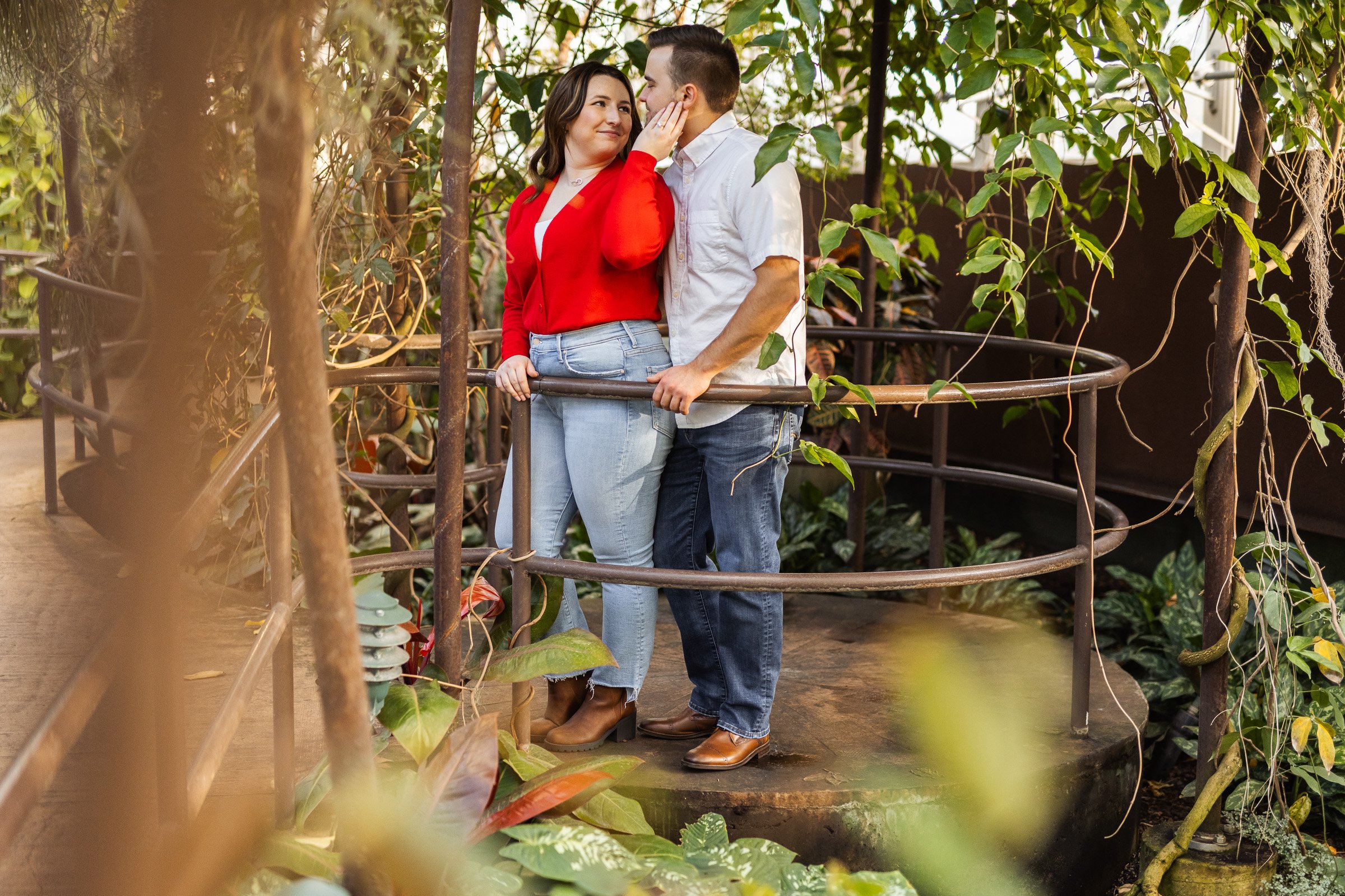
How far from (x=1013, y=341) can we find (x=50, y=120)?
2982 millimetres

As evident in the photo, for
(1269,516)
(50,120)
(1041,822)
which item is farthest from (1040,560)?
(50,120)

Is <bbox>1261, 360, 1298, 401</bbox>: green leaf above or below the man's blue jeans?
above

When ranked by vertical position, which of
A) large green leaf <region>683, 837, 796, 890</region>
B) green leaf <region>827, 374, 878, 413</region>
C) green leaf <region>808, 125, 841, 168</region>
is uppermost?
green leaf <region>808, 125, 841, 168</region>

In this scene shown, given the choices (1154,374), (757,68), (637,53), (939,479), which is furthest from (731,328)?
(1154,374)

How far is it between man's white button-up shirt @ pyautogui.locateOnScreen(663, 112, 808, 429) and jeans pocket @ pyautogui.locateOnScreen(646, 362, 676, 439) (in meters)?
0.05

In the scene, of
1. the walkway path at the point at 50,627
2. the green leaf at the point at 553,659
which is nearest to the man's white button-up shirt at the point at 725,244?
the green leaf at the point at 553,659

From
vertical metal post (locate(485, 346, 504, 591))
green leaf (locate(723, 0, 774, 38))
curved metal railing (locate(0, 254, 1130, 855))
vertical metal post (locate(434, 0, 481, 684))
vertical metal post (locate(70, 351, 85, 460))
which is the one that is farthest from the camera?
vertical metal post (locate(485, 346, 504, 591))

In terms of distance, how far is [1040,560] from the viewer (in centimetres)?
250

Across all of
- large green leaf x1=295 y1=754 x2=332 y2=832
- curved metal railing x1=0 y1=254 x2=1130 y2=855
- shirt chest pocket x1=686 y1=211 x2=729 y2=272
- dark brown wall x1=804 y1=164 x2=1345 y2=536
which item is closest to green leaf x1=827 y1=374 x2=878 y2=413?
curved metal railing x1=0 y1=254 x2=1130 y2=855

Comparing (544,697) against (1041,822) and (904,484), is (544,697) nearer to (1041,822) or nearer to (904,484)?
(1041,822)

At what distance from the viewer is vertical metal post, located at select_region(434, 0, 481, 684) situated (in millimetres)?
1897

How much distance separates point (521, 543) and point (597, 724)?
1.53 ft

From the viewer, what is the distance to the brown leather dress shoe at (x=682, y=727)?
2.65 m

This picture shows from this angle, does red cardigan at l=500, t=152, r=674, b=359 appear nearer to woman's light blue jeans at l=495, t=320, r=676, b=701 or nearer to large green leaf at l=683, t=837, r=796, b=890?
woman's light blue jeans at l=495, t=320, r=676, b=701
